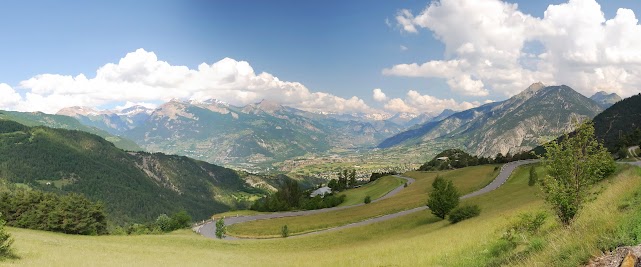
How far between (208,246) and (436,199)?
33.4 meters

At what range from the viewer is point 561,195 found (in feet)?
64.4

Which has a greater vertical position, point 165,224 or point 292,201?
point 165,224

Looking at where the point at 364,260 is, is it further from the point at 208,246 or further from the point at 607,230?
the point at 208,246

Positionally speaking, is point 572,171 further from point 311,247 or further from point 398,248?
point 311,247

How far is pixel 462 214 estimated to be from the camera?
50.2 m

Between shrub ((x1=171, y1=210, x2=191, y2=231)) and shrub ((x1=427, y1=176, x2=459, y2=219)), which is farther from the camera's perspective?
shrub ((x1=171, y1=210, x2=191, y2=231))

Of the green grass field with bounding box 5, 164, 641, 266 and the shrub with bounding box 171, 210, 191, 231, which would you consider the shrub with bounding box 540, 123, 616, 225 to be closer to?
the green grass field with bounding box 5, 164, 641, 266

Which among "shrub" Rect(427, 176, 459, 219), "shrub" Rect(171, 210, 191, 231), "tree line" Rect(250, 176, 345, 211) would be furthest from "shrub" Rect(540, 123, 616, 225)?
"tree line" Rect(250, 176, 345, 211)

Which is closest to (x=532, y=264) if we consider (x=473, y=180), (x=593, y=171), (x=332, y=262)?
(x=593, y=171)

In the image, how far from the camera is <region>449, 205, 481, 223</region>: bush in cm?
5000

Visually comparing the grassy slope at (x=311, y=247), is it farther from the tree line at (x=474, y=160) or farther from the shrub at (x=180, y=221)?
the tree line at (x=474, y=160)

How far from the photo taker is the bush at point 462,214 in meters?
50.0

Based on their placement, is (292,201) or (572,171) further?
(292,201)

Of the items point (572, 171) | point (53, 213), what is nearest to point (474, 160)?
point (53, 213)
